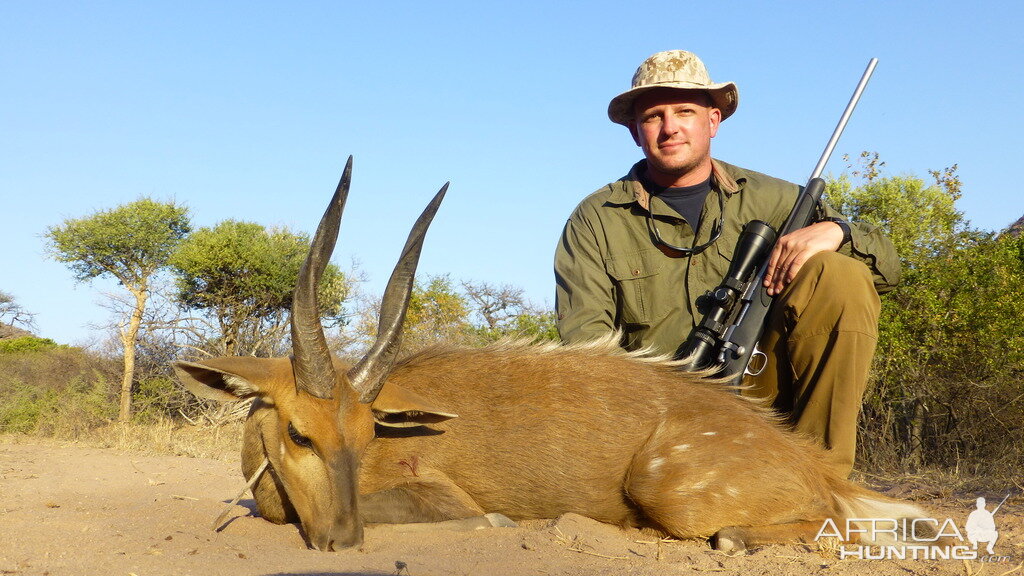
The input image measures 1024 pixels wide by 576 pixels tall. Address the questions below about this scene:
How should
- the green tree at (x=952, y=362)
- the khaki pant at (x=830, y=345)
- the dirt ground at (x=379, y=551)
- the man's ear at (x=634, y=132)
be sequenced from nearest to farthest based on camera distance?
the dirt ground at (x=379, y=551)
the khaki pant at (x=830, y=345)
the man's ear at (x=634, y=132)
the green tree at (x=952, y=362)

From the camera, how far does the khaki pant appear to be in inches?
191

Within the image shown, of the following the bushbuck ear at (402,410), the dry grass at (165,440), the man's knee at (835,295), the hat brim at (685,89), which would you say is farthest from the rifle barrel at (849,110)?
the dry grass at (165,440)

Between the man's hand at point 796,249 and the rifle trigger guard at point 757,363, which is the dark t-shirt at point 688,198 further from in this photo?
the rifle trigger guard at point 757,363

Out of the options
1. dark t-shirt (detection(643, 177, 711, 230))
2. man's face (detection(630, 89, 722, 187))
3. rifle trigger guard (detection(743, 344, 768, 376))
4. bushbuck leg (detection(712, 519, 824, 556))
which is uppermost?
man's face (detection(630, 89, 722, 187))

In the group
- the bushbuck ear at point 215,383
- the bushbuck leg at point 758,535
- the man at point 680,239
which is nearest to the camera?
the bushbuck leg at point 758,535

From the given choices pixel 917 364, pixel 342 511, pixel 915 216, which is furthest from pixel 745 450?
pixel 915 216

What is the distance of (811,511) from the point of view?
4.14 meters

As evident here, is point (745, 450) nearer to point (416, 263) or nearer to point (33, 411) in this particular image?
point (416, 263)

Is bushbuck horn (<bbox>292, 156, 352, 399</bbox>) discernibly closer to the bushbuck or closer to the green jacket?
the bushbuck

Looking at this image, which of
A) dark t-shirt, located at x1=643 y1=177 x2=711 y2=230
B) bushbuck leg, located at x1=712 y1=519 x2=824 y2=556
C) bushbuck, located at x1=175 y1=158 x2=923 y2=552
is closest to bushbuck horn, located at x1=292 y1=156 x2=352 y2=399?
bushbuck, located at x1=175 y1=158 x2=923 y2=552

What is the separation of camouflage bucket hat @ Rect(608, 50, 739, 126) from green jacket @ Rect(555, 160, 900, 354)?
549mm

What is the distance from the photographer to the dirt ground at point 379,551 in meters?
3.39

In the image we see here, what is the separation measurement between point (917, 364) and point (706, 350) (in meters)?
4.86

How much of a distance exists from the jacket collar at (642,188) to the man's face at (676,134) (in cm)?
10
